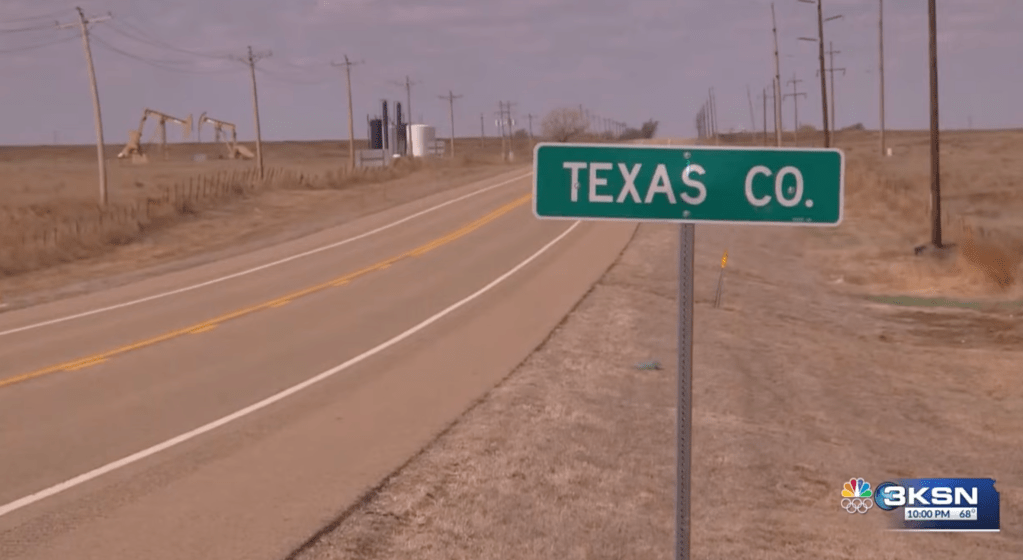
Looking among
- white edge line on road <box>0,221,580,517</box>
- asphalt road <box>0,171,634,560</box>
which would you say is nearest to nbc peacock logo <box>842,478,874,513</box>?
asphalt road <box>0,171,634,560</box>

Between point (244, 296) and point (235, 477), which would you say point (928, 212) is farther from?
point (235, 477)

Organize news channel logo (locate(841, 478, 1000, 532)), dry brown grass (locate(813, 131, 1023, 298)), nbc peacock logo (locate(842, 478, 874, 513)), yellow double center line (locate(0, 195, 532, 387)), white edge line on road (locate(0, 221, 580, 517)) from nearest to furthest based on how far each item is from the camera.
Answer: news channel logo (locate(841, 478, 1000, 532))
white edge line on road (locate(0, 221, 580, 517))
nbc peacock logo (locate(842, 478, 874, 513))
yellow double center line (locate(0, 195, 532, 387))
dry brown grass (locate(813, 131, 1023, 298))

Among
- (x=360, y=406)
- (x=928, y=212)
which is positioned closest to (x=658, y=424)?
(x=360, y=406)

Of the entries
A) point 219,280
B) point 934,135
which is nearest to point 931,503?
point 219,280

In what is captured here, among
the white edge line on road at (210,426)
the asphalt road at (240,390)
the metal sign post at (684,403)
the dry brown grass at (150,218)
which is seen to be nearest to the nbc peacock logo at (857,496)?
the asphalt road at (240,390)

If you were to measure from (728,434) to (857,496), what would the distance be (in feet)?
6.99

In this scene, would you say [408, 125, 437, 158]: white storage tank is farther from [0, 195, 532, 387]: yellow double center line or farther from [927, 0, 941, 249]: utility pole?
[927, 0, 941, 249]: utility pole

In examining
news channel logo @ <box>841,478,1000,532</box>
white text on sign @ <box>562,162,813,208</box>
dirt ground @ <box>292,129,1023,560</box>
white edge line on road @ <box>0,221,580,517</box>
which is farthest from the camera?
white edge line on road @ <box>0,221,580,517</box>

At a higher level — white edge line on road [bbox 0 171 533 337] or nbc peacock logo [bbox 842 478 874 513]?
white edge line on road [bbox 0 171 533 337]

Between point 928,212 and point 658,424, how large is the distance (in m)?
34.3

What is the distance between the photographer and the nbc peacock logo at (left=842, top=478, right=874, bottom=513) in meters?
9.53

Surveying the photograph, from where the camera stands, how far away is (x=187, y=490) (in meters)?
9.09

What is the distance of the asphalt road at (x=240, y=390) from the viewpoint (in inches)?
330

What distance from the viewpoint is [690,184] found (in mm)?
5176
